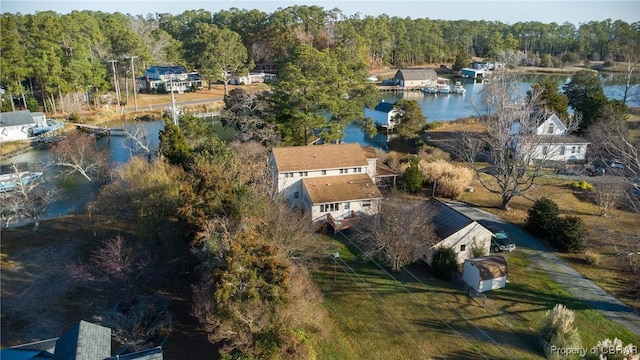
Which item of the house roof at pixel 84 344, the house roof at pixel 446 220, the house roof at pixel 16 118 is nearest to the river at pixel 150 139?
the house roof at pixel 16 118

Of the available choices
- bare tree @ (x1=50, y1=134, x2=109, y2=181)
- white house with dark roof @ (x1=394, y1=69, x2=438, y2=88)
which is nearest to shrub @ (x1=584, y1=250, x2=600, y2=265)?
bare tree @ (x1=50, y1=134, x2=109, y2=181)

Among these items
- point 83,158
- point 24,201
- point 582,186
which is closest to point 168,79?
point 83,158

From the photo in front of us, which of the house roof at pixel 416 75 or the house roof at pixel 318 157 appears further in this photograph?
the house roof at pixel 416 75

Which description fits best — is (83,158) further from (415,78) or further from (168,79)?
(415,78)

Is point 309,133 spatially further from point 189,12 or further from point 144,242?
point 189,12

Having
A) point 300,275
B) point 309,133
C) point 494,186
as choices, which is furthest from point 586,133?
point 300,275

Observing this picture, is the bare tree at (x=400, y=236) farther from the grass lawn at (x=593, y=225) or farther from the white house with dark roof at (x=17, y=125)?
the white house with dark roof at (x=17, y=125)

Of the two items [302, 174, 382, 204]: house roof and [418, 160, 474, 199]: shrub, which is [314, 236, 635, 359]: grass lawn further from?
[418, 160, 474, 199]: shrub
